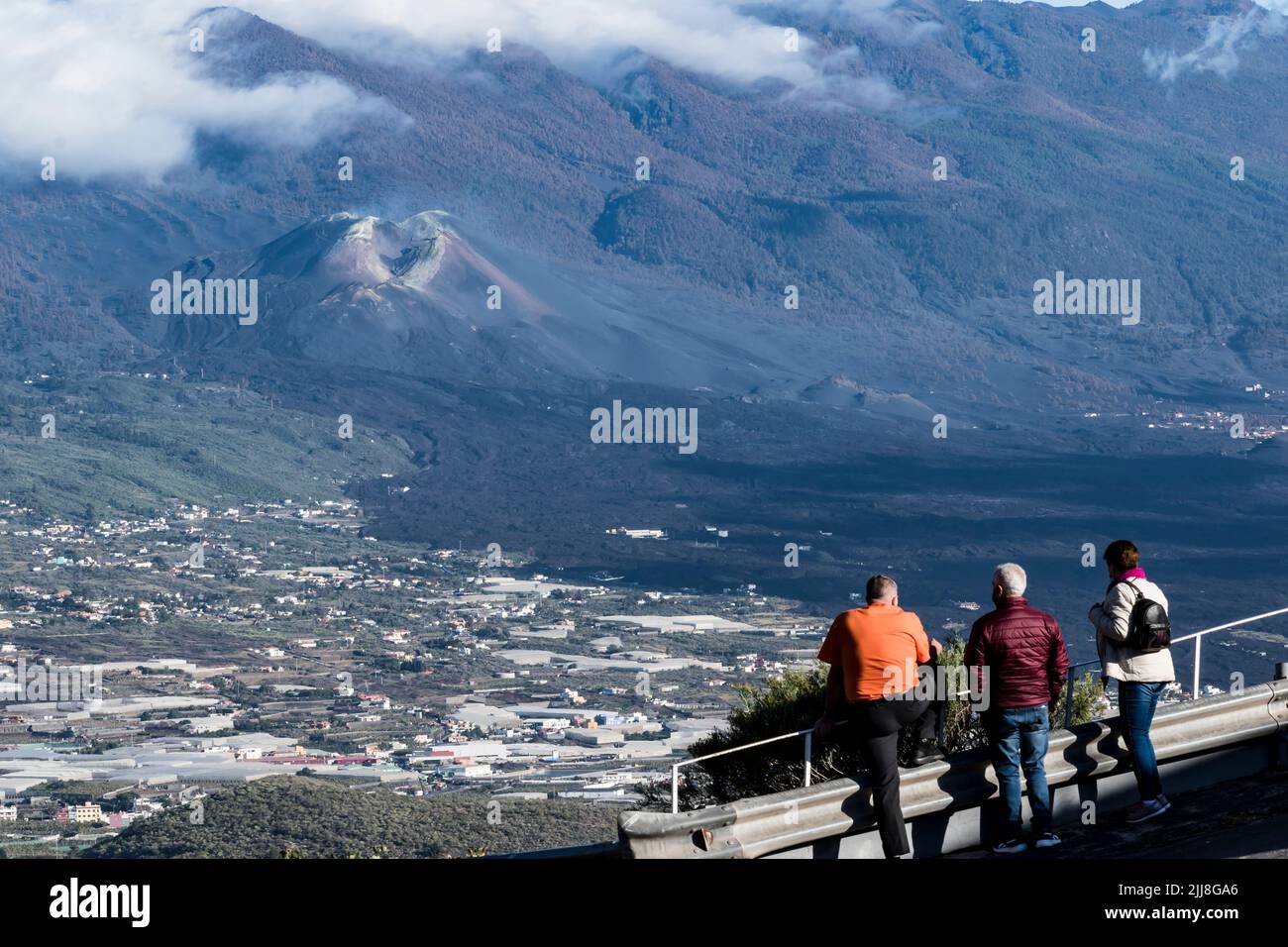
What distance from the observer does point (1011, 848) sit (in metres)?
11.5

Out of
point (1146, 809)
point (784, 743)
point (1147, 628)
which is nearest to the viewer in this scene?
point (1146, 809)

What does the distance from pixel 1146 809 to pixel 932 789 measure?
1.30 meters

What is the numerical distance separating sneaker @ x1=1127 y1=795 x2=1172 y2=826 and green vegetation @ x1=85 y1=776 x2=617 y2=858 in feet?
81.1

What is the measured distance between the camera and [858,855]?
37.6 feet

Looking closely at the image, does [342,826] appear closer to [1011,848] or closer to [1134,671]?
[1134,671]

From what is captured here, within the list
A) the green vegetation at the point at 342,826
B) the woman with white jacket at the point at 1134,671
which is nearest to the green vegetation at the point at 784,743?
the woman with white jacket at the point at 1134,671

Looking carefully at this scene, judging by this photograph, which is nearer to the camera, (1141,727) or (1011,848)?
(1011,848)

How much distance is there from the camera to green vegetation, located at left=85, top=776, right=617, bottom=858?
38500 mm

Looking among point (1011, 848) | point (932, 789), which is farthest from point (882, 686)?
point (1011, 848)

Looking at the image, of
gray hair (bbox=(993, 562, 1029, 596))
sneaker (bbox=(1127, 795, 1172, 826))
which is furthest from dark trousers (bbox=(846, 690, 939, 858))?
sneaker (bbox=(1127, 795, 1172, 826))

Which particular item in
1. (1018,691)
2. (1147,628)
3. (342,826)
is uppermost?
(1147,628)
